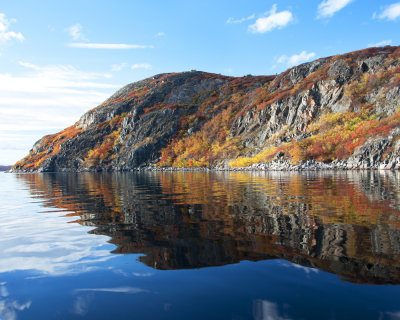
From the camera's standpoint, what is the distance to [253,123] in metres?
86.5

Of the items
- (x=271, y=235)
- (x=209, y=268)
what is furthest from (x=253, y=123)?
(x=209, y=268)

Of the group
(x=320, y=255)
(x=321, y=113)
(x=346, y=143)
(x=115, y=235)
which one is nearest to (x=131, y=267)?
(x=115, y=235)

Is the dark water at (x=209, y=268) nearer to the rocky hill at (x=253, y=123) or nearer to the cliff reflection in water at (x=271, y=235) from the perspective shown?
the cliff reflection in water at (x=271, y=235)

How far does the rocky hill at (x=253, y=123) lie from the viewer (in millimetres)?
55062

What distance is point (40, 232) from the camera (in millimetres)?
9422

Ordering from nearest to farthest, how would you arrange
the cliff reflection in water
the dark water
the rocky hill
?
the dark water → the cliff reflection in water → the rocky hill

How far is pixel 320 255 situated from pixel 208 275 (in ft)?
7.98

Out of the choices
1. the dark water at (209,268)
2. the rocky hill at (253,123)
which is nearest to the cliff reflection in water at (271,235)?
the dark water at (209,268)

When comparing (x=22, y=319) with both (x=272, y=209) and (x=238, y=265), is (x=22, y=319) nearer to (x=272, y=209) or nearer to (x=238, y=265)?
(x=238, y=265)

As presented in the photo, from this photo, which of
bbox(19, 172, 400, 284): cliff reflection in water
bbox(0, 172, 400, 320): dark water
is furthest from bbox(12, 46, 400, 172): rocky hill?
bbox(0, 172, 400, 320): dark water

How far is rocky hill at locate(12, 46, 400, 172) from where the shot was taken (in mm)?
55062

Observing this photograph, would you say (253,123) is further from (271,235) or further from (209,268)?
(209,268)

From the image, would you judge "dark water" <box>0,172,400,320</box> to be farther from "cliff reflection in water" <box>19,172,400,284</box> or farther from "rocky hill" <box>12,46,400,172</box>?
"rocky hill" <box>12,46,400,172</box>

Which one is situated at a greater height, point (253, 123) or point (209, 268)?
point (253, 123)
